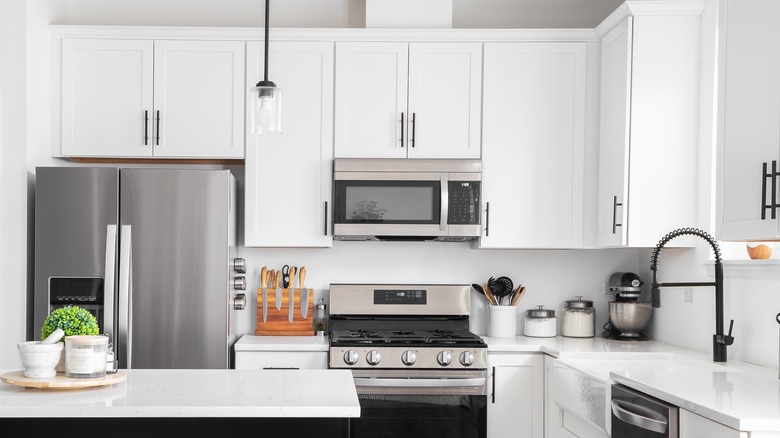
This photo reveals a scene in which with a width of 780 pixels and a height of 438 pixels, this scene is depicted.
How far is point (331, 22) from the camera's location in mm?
4168

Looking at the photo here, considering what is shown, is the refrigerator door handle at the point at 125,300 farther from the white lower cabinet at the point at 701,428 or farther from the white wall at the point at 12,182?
the white lower cabinet at the point at 701,428

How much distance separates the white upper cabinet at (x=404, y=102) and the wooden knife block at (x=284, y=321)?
835 millimetres

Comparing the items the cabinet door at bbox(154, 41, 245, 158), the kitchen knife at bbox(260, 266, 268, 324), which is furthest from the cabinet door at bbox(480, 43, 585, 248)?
the cabinet door at bbox(154, 41, 245, 158)

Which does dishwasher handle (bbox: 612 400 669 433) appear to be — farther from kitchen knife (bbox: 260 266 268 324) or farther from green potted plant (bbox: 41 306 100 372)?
kitchen knife (bbox: 260 266 268 324)

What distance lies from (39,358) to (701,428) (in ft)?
5.94

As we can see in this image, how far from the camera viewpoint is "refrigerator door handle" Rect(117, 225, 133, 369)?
10.9 feet

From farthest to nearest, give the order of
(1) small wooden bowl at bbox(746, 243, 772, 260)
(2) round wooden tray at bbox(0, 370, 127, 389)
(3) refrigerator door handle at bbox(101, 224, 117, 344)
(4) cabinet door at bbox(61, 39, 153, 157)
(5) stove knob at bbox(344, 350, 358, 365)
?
(4) cabinet door at bbox(61, 39, 153, 157) → (5) stove knob at bbox(344, 350, 358, 365) → (3) refrigerator door handle at bbox(101, 224, 117, 344) → (1) small wooden bowl at bbox(746, 243, 772, 260) → (2) round wooden tray at bbox(0, 370, 127, 389)

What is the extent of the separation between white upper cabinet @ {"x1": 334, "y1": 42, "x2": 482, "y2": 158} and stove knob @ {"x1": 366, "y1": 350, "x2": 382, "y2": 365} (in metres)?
1.00

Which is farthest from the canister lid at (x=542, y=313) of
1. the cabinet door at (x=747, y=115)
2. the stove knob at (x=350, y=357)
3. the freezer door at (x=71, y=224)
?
the freezer door at (x=71, y=224)

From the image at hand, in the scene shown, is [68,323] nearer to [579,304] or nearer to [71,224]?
[71,224]

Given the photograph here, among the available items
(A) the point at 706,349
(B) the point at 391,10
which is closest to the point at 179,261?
(B) the point at 391,10

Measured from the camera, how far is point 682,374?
2.50m

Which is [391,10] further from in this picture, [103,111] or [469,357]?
[469,357]

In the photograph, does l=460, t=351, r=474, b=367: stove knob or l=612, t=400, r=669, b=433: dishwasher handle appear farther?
l=460, t=351, r=474, b=367: stove knob
